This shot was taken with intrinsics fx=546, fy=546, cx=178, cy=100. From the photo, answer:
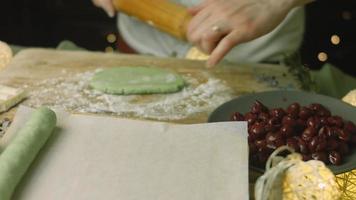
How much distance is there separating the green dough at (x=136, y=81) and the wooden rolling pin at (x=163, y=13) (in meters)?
0.10

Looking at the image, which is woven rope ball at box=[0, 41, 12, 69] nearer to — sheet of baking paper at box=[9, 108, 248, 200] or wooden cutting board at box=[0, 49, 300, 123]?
wooden cutting board at box=[0, 49, 300, 123]

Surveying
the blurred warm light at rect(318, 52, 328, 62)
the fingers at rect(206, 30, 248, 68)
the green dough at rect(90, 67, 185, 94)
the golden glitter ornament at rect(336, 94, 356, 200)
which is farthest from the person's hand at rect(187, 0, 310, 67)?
the blurred warm light at rect(318, 52, 328, 62)

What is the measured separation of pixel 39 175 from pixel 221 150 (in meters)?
0.25

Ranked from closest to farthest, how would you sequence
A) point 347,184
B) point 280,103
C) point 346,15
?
point 347,184
point 280,103
point 346,15

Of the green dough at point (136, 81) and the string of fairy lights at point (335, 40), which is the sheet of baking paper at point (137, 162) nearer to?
the green dough at point (136, 81)

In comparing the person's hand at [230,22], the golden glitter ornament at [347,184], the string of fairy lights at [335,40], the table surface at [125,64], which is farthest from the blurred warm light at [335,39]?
the golden glitter ornament at [347,184]

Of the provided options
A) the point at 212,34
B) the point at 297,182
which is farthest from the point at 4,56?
the point at 297,182

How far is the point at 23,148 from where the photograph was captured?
2.43 ft

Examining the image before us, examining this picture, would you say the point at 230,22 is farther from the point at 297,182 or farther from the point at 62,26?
the point at 62,26

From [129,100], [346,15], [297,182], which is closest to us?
[297,182]

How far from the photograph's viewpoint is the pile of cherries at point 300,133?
81 cm

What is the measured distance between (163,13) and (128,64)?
0.18 m

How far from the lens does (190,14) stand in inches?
46.8

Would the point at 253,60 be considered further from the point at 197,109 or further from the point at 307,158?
the point at 307,158
